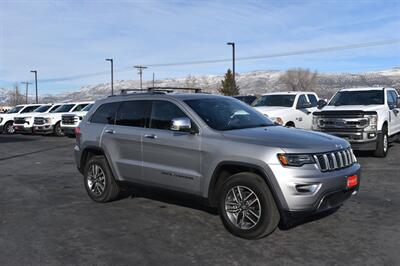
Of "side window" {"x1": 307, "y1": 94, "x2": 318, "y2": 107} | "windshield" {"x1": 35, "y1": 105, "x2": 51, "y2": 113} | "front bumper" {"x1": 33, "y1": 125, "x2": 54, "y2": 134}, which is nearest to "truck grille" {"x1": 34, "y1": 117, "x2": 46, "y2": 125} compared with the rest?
"front bumper" {"x1": 33, "y1": 125, "x2": 54, "y2": 134}

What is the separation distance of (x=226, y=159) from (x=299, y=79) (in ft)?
407

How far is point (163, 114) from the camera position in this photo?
662 centimetres

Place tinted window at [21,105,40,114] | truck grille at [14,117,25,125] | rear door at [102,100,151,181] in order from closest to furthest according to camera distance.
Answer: rear door at [102,100,151,181] < truck grille at [14,117,25,125] < tinted window at [21,105,40,114]

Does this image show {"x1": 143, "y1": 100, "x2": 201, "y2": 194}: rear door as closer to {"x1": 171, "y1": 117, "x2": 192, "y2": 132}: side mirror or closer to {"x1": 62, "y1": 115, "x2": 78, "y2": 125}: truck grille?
{"x1": 171, "y1": 117, "x2": 192, "y2": 132}: side mirror

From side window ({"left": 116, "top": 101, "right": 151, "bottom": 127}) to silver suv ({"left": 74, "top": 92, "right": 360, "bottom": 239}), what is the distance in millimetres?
17

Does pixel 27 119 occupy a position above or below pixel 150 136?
below

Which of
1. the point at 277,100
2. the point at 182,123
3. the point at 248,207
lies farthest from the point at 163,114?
the point at 277,100

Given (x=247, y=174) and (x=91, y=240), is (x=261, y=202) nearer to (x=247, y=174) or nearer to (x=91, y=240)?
(x=247, y=174)

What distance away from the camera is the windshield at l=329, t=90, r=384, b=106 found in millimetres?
13570

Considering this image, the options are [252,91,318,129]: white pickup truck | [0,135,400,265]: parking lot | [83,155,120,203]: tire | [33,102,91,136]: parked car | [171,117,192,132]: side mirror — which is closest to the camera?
[0,135,400,265]: parking lot

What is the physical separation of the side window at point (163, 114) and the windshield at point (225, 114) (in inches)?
7.9

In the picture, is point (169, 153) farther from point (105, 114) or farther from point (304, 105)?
point (304, 105)

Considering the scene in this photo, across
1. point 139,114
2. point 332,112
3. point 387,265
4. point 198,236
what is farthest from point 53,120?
point 387,265

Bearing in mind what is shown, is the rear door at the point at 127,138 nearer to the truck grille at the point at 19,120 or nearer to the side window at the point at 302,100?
the side window at the point at 302,100
